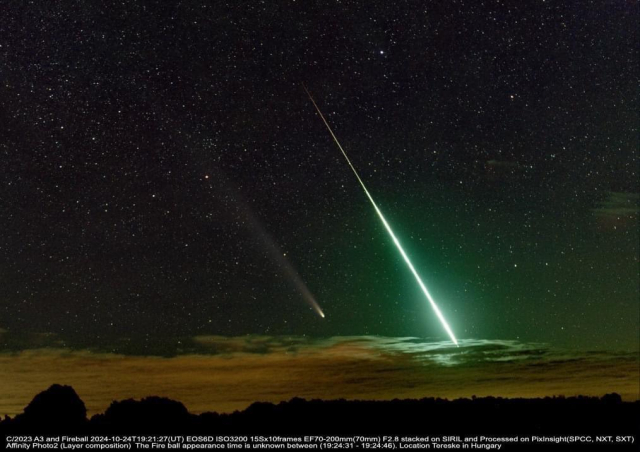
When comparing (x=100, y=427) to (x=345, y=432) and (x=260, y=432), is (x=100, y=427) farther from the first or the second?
(x=345, y=432)

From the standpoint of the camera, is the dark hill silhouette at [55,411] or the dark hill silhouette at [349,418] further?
the dark hill silhouette at [55,411]

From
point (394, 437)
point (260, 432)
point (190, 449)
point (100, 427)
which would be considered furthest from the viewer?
point (100, 427)

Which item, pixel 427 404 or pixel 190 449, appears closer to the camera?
pixel 190 449

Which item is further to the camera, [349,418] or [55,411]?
[55,411]

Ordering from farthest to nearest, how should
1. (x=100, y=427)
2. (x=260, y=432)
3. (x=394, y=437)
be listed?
(x=100, y=427) → (x=260, y=432) → (x=394, y=437)

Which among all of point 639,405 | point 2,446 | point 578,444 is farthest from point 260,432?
point 639,405

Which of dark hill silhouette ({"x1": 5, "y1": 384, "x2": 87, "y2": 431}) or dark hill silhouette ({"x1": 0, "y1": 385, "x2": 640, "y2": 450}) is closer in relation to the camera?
dark hill silhouette ({"x1": 0, "y1": 385, "x2": 640, "y2": 450})

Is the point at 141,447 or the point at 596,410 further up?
the point at 596,410
